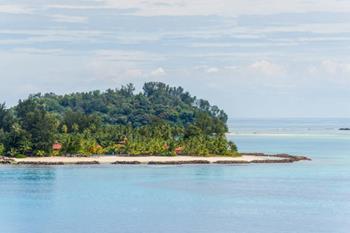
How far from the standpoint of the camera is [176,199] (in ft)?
179

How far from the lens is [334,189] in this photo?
60.7 metres

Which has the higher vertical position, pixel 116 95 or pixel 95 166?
pixel 116 95

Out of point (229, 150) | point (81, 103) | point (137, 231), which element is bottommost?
point (137, 231)

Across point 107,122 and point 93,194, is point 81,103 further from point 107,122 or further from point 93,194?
point 93,194

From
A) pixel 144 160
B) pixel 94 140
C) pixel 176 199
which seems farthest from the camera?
pixel 94 140

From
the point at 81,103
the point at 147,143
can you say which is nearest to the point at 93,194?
the point at 147,143

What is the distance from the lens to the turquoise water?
1735 inches

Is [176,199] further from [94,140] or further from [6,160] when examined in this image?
[94,140]

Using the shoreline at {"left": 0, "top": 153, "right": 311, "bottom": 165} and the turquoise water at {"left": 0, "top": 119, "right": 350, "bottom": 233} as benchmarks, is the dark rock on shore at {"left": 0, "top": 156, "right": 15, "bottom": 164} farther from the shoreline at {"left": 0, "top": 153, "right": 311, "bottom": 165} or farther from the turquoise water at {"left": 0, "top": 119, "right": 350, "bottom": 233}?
the turquoise water at {"left": 0, "top": 119, "right": 350, "bottom": 233}

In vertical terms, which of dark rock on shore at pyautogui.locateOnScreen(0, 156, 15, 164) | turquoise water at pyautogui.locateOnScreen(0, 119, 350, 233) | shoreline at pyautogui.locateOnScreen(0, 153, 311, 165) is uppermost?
shoreline at pyautogui.locateOnScreen(0, 153, 311, 165)

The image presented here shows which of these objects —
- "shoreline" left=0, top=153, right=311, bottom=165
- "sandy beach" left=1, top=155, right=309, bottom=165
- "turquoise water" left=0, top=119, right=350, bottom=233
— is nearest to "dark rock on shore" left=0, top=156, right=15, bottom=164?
"shoreline" left=0, top=153, right=311, bottom=165

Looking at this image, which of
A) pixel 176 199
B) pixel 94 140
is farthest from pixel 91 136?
pixel 176 199

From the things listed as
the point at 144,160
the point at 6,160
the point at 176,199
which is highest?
the point at 144,160

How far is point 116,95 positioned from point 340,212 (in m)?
100
